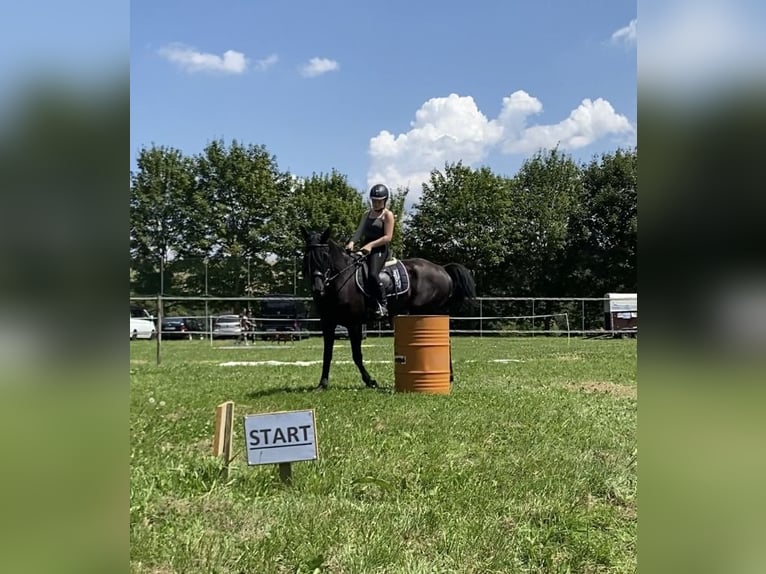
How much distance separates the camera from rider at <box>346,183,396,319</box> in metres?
8.59

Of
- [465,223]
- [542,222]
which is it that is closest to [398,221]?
[465,223]

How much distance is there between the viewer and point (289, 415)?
13.2 ft

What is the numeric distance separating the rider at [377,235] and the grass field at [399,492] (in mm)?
1871

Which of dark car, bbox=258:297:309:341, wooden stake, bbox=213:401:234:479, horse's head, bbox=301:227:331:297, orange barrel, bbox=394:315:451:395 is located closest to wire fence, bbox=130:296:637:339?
dark car, bbox=258:297:309:341

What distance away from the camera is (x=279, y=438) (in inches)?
155

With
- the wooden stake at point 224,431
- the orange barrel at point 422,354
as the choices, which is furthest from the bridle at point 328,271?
the wooden stake at point 224,431

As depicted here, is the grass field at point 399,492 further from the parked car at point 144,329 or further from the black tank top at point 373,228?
the parked car at point 144,329

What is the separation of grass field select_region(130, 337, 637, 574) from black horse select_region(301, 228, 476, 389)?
156cm

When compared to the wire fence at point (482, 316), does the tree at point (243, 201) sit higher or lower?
higher

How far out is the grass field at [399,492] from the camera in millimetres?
2908

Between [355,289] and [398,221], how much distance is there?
113ft

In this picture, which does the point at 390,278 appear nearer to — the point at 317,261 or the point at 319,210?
the point at 317,261

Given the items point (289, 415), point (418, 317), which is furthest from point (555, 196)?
point (289, 415)
